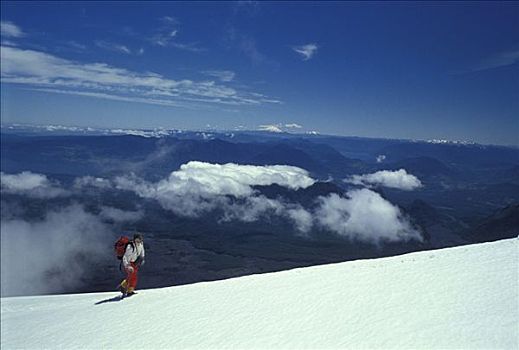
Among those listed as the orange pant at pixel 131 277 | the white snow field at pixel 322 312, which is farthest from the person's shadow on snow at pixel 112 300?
the orange pant at pixel 131 277

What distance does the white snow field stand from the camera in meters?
7.60

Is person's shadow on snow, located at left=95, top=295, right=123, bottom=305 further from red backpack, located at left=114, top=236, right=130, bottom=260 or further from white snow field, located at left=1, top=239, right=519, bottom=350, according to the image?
red backpack, located at left=114, top=236, right=130, bottom=260

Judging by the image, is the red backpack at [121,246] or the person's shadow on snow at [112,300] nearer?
the red backpack at [121,246]

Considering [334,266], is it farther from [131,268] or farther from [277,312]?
[131,268]

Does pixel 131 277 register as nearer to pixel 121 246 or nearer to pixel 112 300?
pixel 112 300

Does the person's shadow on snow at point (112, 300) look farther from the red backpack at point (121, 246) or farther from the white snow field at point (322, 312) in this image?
the red backpack at point (121, 246)

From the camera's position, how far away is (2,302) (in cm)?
1503

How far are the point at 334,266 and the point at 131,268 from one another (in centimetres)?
690

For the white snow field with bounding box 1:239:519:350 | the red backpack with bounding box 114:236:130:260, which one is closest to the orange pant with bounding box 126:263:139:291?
the white snow field with bounding box 1:239:519:350

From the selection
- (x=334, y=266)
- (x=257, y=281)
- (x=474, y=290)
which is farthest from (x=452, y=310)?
(x=257, y=281)

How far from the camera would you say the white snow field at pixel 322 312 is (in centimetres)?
760

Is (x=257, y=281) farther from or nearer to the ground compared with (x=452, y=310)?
nearer to the ground

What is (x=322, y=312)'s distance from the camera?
9.14m

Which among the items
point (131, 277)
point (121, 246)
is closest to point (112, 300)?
point (131, 277)
